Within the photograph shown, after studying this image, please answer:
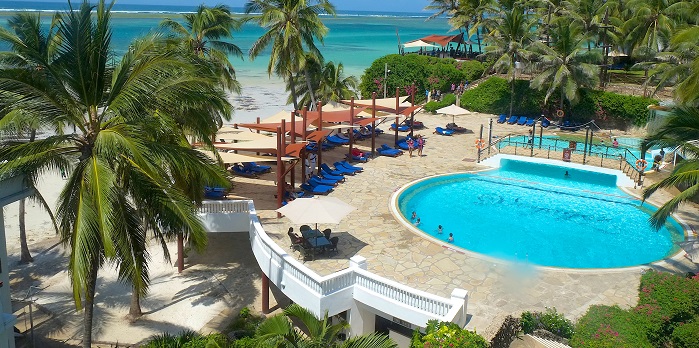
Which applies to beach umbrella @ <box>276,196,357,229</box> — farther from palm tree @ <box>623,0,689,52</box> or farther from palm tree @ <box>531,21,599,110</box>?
palm tree @ <box>623,0,689,52</box>

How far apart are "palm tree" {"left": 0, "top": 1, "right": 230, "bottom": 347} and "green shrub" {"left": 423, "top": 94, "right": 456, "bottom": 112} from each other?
101 feet

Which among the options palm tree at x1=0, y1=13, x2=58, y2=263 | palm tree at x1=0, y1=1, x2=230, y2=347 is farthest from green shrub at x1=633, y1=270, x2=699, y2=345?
palm tree at x1=0, y1=13, x2=58, y2=263

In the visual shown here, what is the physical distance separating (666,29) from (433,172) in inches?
1055

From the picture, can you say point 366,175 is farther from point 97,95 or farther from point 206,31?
point 97,95

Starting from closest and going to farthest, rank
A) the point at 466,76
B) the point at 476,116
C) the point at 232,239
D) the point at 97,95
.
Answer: the point at 97,95 → the point at 232,239 → the point at 476,116 → the point at 466,76

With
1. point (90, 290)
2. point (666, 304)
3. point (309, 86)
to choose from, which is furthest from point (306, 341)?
point (309, 86)

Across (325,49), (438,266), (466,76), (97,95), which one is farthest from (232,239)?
(325,49)

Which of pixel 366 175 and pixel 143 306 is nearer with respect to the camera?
pixel 143 306

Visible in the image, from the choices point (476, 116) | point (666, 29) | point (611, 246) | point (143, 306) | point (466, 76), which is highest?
point (666, 29)

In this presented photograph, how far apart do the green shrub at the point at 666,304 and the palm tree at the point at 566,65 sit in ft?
78.4

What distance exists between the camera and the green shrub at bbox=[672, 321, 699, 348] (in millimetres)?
12595

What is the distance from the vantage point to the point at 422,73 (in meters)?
47.2

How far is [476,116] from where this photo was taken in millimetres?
41438

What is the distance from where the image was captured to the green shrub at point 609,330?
12.2m
